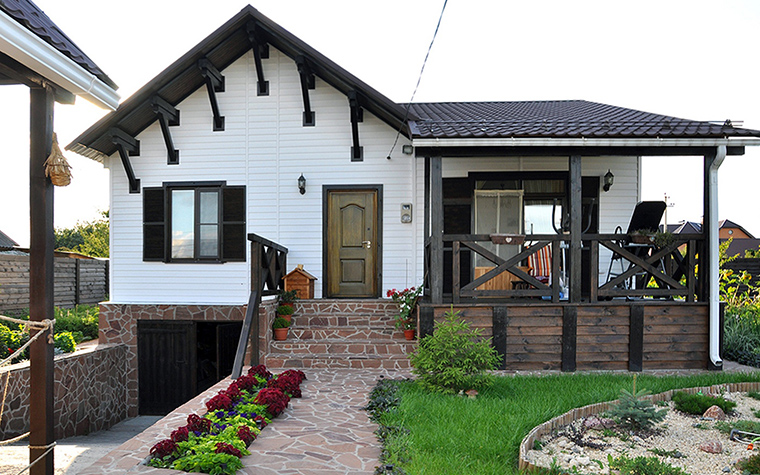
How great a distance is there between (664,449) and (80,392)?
26.0 ft

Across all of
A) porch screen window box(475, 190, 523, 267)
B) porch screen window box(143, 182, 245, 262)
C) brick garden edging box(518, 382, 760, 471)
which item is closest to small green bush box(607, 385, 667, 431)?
brick garden edging box(518, 382, 760, 471)

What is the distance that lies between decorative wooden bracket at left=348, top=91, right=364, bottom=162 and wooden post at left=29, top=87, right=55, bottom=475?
203 inches

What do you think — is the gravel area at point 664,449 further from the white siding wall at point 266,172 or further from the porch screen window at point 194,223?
the porch screen window at point 194,223

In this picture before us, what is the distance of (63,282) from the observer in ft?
42.7

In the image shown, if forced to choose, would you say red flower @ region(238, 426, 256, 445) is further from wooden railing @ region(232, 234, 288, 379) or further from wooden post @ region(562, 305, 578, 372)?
wooden post @ region(562, 305, 578, 372)

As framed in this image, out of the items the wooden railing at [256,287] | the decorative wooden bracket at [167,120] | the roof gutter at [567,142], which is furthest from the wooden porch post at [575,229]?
the decorative wooden bracket at [167,120]

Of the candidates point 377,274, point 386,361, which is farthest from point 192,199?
point 386,361

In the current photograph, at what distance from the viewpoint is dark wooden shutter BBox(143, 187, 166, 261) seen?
9031 mm

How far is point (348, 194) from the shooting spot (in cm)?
888

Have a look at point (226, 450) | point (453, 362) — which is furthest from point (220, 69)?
point (226, 450)

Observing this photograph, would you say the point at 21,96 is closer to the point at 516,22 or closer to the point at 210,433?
the point at 210,433

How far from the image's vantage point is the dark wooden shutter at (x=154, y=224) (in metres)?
9.03

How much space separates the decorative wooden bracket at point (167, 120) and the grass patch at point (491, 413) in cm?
577

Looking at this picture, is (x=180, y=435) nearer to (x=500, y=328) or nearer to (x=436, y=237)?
(x=436, y=237)
